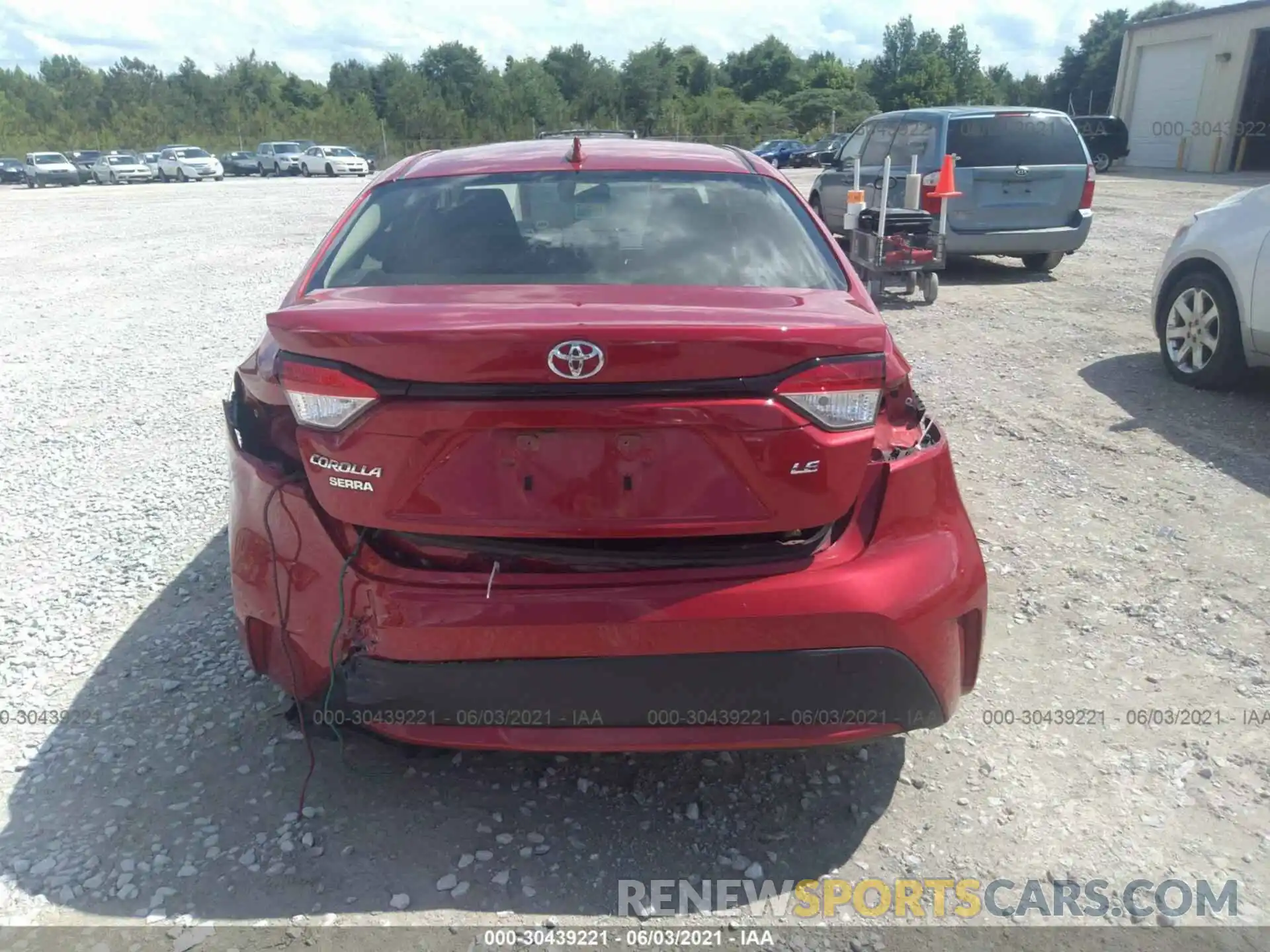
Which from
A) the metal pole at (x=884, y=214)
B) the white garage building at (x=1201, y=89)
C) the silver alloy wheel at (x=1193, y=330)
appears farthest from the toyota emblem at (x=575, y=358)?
the white garage building at (x=1201, y=89)

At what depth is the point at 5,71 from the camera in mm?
80312

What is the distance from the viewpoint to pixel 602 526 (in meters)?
2.19

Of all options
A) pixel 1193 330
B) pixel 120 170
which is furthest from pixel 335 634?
pixel 120 170

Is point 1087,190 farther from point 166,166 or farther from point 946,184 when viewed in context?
point 166,166

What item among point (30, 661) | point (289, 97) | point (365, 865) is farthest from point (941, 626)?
point (289, 97)

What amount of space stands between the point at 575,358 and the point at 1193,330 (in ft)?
18.7

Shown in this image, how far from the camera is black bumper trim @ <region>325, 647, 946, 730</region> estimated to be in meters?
2.21

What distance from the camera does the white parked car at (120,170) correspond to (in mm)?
45594

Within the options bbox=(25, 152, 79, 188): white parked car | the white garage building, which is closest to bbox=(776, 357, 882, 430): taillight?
the white garage building

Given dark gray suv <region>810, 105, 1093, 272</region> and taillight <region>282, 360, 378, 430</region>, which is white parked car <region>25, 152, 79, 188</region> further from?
taillight <region>282, 360, 378, 430</region>

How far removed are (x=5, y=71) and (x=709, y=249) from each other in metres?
99.4

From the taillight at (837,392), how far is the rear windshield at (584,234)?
61 cm

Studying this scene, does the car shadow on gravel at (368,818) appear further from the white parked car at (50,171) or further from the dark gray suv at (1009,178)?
the white parked car at (50,171)

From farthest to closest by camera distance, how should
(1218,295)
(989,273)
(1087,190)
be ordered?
(989,273)
(1087,190)
(1218,295)
